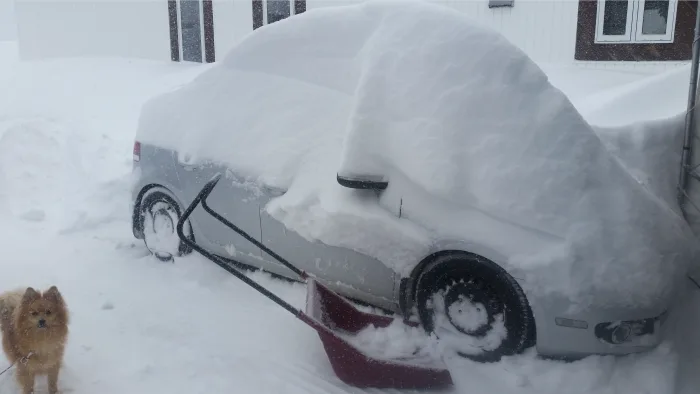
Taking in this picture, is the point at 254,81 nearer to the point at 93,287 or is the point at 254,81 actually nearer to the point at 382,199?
the point at 382,199

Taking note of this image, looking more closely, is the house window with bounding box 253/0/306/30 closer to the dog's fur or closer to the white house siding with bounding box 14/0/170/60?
the white house siding with bounding box 14/0/170/60

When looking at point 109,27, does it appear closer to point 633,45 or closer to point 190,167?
point 190,167

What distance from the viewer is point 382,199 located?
3385 millimetres

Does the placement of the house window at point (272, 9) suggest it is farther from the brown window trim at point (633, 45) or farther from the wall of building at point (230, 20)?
the brown window trim at point (633, 45)

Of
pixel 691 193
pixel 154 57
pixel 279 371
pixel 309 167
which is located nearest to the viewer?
pixel 279 371

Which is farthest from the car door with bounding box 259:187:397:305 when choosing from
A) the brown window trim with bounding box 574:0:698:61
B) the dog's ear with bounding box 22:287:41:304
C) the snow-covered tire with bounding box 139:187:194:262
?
the brown window trim with bounding box 574:0:698:61

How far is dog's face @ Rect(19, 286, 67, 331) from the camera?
2.65 metres

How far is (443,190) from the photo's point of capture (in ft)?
10.4

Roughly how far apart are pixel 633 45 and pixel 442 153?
1052 cm

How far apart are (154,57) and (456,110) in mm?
12933

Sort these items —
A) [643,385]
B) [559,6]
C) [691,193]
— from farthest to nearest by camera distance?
[559,6] → [691,193] → [643,385]

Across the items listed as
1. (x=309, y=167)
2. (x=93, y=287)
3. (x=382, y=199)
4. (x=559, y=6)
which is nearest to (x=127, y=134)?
(x=93, y=287)

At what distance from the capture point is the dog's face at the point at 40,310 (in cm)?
265

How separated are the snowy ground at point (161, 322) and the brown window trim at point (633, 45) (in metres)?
6.15
